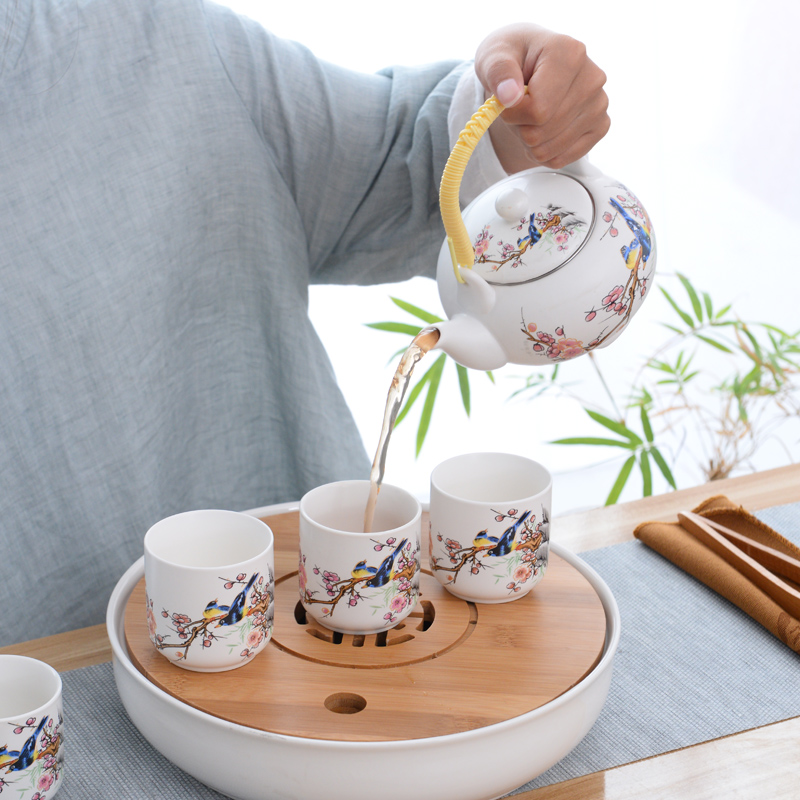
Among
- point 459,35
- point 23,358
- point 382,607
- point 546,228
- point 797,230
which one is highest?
point 459,35

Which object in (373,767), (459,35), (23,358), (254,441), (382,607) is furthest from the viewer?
(459,35)

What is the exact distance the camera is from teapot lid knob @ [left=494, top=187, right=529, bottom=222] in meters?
0.59

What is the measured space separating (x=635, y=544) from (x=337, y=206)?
0.57m

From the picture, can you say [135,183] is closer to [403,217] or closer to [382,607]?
[403,217]

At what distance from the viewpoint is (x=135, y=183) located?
88 centimetres

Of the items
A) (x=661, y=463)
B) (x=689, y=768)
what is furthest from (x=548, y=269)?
(x=661, y=463)

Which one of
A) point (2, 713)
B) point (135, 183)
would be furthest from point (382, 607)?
point (135, 183)

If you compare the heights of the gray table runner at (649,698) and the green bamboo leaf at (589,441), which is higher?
the gray table runner at (649,698)

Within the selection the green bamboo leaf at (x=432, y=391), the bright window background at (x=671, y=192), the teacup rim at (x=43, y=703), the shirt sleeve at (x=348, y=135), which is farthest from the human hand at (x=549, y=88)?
the bright window background at (x=671, y=192)

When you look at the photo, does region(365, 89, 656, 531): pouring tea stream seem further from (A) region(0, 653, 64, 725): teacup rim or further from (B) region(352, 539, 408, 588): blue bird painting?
(A) region(0, 653, 64, 725): teacup rim

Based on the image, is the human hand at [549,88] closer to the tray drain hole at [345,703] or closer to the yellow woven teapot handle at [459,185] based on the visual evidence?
the yellow woven teapot handle at [459,185]

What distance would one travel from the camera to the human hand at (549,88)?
0.65 metres

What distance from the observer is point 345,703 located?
0.54 m

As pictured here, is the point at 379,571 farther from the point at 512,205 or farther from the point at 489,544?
the point at 512,205
